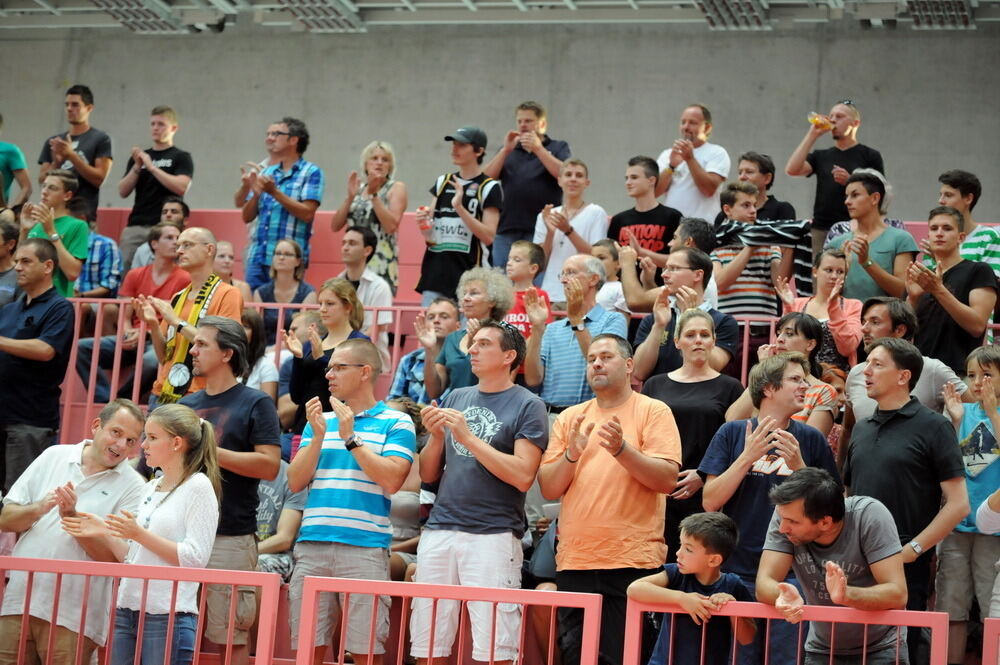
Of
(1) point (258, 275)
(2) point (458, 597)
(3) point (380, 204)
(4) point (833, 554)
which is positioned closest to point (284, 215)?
(1) point (258, 275)

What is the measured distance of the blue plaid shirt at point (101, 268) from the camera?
29.6ft

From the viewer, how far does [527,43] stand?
42.0 ft

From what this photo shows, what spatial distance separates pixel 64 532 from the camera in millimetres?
5336

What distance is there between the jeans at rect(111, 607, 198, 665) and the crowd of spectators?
13 millimetres

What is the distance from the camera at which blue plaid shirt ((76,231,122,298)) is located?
9.03 m

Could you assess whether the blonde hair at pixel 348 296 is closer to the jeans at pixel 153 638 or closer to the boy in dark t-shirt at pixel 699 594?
the jeans at pixel 153 638

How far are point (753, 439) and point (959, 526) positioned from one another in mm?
1189

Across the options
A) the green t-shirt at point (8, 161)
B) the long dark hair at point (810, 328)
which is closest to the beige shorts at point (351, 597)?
the long dark hair at point (810, 328)

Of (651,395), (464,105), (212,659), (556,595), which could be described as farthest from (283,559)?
(464,105)

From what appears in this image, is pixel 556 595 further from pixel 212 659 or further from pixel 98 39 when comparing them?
pixel 98 39

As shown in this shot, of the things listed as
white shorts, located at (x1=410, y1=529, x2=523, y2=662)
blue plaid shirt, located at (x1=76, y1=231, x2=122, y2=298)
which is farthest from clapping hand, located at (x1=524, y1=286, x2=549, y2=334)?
blue plaid shirt, located at (x1=76, y1=231, x2=122, y2=298)

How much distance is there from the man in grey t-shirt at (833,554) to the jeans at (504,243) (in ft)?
14.0

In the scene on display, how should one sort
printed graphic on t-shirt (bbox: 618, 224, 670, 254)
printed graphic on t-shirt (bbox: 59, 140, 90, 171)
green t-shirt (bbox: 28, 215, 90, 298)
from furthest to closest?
printed graphic on t-shirt (bbox: 59, 140, 90, 171)
green t-shirt (bbox: 28, 215, 90, 298)
printed graphic on t-shirt (bbox: 618, 224, 670, 254)

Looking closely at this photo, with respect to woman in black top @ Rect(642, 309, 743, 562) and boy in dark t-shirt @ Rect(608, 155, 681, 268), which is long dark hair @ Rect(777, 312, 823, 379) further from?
boy in dark t-shirt @ Rect(608, 155, 681, 268)
